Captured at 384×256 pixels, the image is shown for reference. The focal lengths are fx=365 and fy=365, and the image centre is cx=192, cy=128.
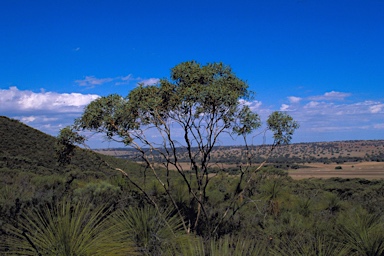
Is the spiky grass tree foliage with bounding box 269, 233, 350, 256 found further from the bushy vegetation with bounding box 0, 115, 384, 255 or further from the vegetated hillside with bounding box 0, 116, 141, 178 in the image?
the vegetated hillside with bounding box 0, 116, 141, 178

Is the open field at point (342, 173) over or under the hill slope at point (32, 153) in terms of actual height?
under

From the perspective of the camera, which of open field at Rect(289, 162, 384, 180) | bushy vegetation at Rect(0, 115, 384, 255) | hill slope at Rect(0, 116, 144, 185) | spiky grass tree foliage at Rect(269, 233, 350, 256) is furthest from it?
open field at Rect(289, 162, 384, 180)

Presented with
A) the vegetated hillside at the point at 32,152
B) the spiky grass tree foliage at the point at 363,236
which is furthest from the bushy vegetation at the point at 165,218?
the vegetated hillside at the point at 32,152

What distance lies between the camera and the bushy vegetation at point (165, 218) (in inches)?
183

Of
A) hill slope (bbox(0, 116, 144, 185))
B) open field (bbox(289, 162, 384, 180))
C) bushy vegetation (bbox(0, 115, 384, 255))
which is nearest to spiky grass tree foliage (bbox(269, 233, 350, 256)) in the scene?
bushy vegetation (bbox(0, 115, 384, 255))

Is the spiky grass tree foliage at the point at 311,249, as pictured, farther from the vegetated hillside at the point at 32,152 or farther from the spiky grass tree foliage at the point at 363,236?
the vegetated hillside at the point at 32,152

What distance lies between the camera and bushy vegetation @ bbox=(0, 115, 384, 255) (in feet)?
15.3

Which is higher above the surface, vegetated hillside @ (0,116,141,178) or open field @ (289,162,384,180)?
vegetated hillside @ (0,116,141,178)

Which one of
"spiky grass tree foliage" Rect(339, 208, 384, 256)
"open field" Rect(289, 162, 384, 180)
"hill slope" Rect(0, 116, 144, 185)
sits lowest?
"open field" Rect(289, 162, 384, 180)

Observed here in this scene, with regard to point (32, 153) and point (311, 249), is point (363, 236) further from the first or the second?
point (32, 153)

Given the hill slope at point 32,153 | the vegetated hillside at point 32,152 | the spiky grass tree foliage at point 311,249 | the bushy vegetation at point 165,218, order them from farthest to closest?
the vegetated hillside at point 32,152 → the hill slope at point 32,153 → the spiky grass tree foliage at point 311,249 → the bushy vegetation at point 165,218

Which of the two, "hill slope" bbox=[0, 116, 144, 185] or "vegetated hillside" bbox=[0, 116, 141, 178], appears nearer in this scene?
"hill slope" bbox=[0, 116, 144, 185]

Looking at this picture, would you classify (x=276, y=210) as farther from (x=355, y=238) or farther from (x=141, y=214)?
(x=141, y=214)

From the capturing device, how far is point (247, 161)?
1270cm
